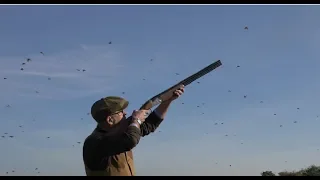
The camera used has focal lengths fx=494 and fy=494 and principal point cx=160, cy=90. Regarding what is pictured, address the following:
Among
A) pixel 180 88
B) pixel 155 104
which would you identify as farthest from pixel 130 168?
pixel 180 88

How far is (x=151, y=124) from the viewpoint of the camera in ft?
23.3

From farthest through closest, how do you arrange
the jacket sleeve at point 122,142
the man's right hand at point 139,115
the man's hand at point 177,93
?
the man's hand at point 177,93 < the man's right hand at point 139,115 < the jacket sleeve at point 122,142

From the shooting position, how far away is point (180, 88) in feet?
24.7

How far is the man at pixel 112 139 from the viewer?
6016 mm

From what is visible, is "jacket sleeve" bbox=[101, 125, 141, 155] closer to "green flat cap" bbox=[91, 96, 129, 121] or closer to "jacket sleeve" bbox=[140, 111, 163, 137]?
"green flat cap" bbox=[91, 96, 129, 121]

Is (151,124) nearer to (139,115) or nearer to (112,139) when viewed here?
(139,115)

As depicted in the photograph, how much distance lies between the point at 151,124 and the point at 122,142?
1.18m

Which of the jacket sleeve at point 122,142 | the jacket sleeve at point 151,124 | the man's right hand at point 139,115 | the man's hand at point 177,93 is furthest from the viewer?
the man's hand at point 177,93

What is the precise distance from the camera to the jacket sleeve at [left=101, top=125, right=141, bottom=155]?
5.94 m

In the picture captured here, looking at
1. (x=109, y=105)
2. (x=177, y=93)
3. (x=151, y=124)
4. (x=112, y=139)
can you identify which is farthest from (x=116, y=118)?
(x=177, y=93)

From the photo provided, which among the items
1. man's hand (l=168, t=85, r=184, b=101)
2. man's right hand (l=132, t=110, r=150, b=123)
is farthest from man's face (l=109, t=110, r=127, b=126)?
man's hand (l=168, t=85, r=184, b=101)

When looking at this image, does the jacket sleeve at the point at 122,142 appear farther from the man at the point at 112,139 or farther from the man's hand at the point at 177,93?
the man's hand at the point at 177,93

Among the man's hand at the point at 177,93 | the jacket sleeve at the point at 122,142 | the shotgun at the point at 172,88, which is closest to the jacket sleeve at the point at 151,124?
the shotgun at the point at 172,88
